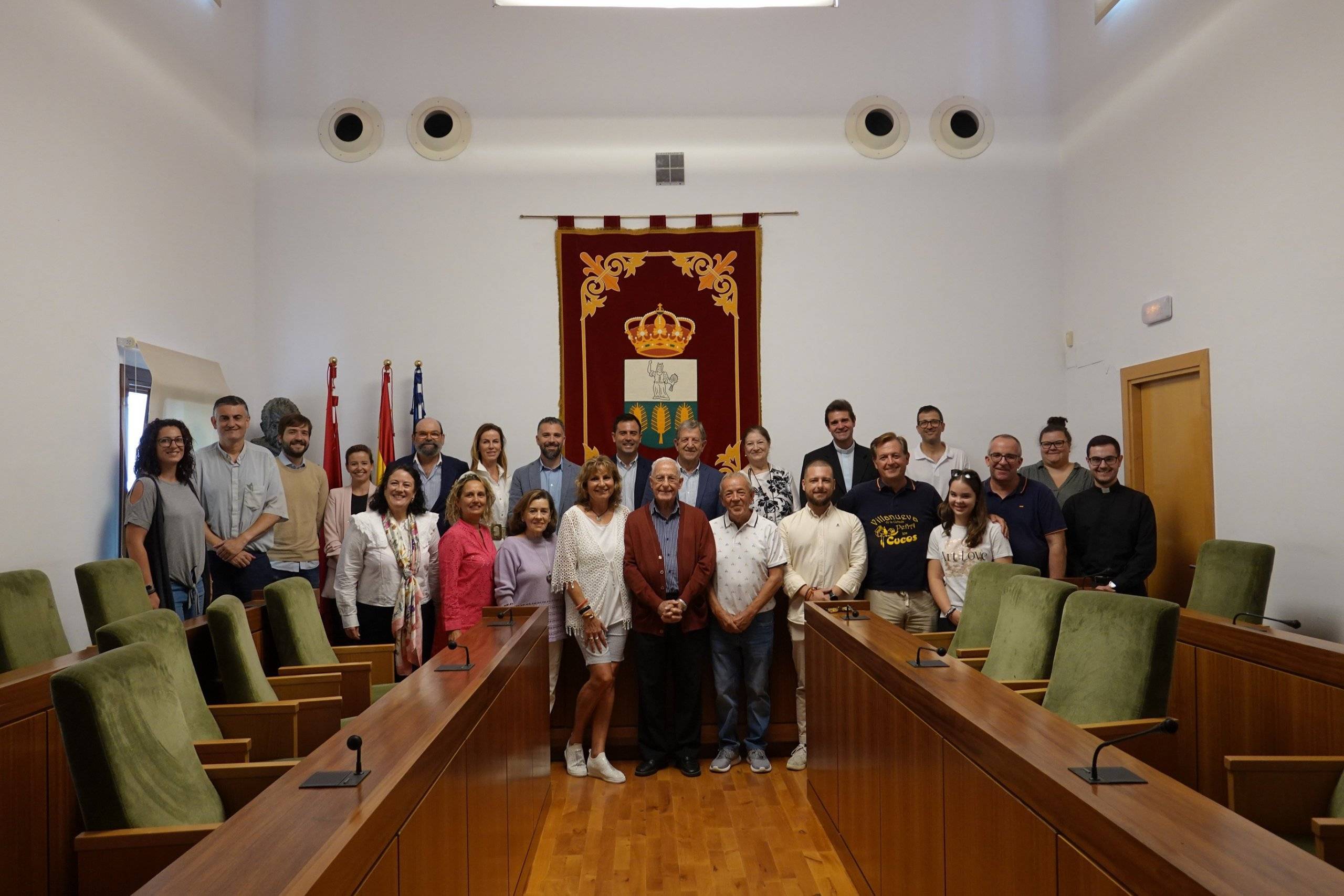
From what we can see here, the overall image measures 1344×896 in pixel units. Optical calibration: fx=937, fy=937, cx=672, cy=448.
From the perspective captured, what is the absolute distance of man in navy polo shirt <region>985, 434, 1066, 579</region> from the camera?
14.6ft

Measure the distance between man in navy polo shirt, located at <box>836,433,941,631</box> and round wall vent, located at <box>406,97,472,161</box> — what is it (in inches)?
153

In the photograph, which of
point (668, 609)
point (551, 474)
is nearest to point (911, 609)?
point (668, 609)

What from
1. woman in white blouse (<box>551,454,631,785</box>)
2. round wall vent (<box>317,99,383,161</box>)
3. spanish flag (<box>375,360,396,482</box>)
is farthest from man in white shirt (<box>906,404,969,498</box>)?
round wall vent (<box>317,99,383,161</box>)

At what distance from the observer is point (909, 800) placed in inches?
93.3

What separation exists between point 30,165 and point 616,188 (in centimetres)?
356

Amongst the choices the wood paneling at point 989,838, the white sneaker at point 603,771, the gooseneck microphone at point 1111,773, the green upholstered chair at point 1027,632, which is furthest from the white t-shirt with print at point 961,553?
the gooseneck microphone at point 1111,773

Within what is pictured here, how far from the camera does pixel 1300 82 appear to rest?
4289 mm

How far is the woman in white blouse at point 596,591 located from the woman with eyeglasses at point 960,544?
1440 mm

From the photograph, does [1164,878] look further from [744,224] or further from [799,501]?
[744,224]

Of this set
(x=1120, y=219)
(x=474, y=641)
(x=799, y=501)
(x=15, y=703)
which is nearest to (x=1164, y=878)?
(x=474, y=641)

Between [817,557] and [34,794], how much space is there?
3.14 metres

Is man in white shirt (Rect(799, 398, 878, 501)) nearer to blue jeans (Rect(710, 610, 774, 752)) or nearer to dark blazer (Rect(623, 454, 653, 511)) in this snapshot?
dark blazer (Rect(623, 454, 653, 511))

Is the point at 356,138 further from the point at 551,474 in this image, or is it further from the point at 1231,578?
the point at 1231,578

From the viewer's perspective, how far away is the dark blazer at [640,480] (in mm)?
5270
